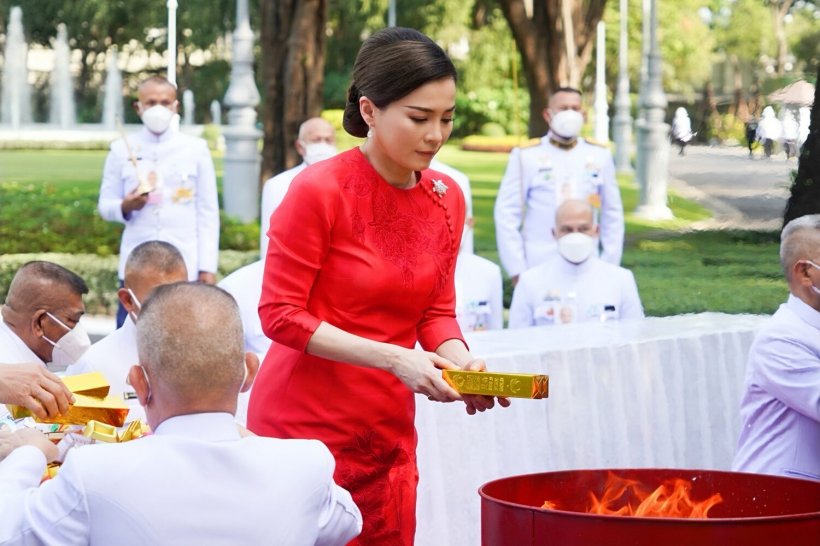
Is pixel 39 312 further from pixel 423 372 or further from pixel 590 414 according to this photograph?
pixel 590 414

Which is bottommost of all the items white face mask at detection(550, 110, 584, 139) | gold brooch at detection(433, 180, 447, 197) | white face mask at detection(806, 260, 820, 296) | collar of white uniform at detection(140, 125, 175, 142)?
white face mask at detection(806, 260, 820, 296)

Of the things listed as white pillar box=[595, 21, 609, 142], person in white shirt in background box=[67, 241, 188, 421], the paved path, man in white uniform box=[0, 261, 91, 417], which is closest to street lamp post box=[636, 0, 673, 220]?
the paved path

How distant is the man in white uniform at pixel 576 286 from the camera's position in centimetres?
770

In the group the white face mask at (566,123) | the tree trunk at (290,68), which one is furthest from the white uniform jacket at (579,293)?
the tree trunk at (290,68)

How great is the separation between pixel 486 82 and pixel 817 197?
137 ft

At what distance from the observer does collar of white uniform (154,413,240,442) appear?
2943 millimetres

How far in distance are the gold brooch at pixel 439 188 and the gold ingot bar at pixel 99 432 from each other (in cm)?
98

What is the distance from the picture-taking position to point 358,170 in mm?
Answer: 3678

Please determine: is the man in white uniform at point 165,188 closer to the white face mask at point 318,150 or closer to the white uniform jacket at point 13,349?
the white face mask at point 318,150

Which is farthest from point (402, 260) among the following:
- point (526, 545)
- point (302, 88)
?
point (302, 88)

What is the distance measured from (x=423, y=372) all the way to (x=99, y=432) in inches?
28.5

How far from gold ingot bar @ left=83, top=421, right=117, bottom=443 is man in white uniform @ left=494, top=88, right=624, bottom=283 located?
19.0 feet

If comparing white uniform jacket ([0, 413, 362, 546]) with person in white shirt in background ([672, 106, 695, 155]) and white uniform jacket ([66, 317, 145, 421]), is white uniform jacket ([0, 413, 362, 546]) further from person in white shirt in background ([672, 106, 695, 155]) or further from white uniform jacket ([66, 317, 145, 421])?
person in white shirt in background ([672, 106, 695, 155])

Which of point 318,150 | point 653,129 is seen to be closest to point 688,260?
point 318,150
